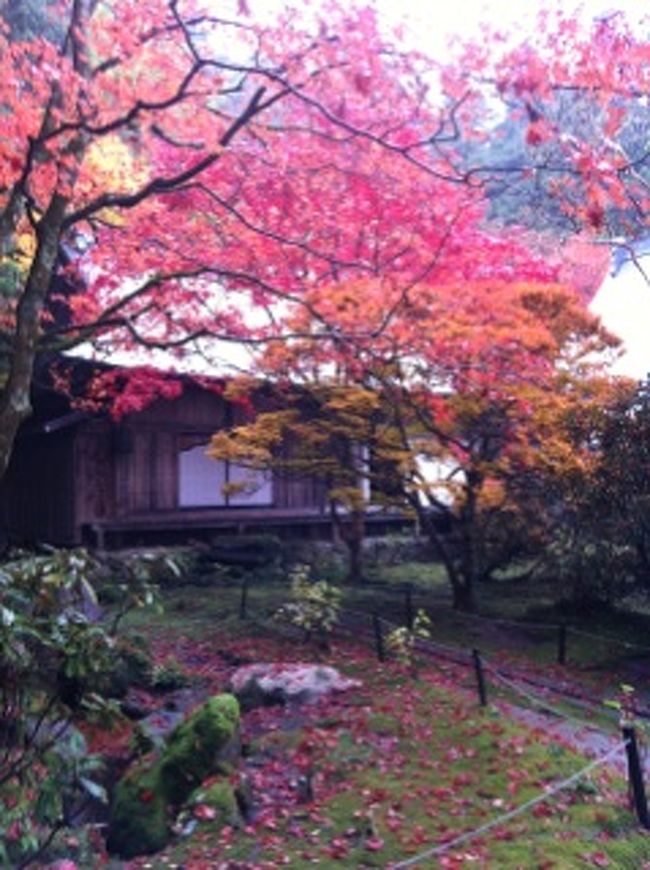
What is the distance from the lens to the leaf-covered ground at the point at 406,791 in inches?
228

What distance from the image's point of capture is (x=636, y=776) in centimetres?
591

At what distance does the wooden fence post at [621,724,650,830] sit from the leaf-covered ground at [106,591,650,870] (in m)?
0.10

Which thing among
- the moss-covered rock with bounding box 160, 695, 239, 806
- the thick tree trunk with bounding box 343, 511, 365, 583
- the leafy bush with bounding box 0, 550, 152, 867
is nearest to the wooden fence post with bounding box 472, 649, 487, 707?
the moss-covered rock with bounding box 160, 695, 239, 806

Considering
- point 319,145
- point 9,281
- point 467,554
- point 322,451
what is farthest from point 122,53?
point 467,554

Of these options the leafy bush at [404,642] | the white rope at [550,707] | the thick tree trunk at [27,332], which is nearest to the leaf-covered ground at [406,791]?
the white rope at [550,707]

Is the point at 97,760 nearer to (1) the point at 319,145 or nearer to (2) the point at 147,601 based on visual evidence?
(2) the point at 147,601

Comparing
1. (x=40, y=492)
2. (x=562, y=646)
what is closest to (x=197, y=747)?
(x=562, y=646)

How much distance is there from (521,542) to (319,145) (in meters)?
8.33

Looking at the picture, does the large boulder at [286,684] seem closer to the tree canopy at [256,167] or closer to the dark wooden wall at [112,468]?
the tree canopy at [256,167]

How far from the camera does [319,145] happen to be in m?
8.99

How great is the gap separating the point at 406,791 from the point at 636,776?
1.75 m

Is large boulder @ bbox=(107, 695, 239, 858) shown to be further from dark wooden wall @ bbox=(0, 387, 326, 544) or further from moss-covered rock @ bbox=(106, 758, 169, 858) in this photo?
dark wooden wall @ bbox=(0, 387, 326, 544)

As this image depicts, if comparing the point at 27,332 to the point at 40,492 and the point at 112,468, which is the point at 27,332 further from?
the point at 40,492

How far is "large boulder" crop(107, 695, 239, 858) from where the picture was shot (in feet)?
21.5
